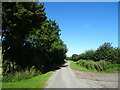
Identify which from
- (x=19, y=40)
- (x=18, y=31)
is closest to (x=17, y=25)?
(x=18, y=31)

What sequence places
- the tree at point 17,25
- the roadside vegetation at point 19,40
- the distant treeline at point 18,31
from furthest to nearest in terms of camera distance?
the distant treeline at point 18,31, the tree at point 17,25, the roadside vegetation at point 19,40

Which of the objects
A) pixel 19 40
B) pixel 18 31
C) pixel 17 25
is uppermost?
pixel 17 25

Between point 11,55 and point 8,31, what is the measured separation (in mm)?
3977

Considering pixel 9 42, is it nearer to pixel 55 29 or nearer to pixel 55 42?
pixel 55 42

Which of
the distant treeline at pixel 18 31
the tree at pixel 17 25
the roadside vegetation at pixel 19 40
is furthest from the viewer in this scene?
the distant treeline at pixel 18 31

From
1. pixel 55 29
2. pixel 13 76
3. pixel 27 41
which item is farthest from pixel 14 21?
pixel 55 29

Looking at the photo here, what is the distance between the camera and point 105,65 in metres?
27.4

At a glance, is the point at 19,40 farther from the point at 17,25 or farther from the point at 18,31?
the point at 17,25

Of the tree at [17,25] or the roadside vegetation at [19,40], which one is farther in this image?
the tree at [17,25]

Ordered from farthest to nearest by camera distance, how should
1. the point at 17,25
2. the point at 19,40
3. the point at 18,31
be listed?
the point at 19,40 → the point at 18,31 → the point at 17,25

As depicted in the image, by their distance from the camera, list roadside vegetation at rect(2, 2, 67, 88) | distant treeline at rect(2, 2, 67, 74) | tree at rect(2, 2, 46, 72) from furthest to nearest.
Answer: distant treeline at rect(2, 2, 67, 74)
tree at rect(2, 2, 46, 72)
roadside vegetation at rect(2, 2, 67, 88)

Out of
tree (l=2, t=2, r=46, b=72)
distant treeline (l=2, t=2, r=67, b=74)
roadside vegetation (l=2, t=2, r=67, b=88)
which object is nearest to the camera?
roadside vegetation (l=2, t=2, r=67, b=88)

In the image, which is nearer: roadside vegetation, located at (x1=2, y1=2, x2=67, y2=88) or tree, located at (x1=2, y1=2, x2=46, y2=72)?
roadside vegetation, located at (x1=2, y1=2, x2=67, y2=88)

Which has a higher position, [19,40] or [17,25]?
[17,25]
